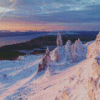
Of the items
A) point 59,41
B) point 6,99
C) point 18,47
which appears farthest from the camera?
point 18,47

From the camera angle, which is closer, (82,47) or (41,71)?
(41,71)

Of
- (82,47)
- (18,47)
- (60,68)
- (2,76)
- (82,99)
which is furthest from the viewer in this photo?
(18,47)

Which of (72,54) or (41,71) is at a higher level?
(72,54)

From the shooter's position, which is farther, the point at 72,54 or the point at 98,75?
the point at 72,54

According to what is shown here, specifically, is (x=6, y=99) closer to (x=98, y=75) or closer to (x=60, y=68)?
(x=60, y=68)

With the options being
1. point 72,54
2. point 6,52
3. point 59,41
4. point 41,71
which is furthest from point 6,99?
point 6,52

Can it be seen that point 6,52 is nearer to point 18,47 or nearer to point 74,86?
point 18,47

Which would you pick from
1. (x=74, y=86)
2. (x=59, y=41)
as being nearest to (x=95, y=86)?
(x=74, y=86)

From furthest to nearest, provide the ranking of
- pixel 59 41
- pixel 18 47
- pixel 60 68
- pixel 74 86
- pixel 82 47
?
pixel 18 47 < pixel 59 41 < pixel 82 47 < pixel 60 68 < pixel 74 86

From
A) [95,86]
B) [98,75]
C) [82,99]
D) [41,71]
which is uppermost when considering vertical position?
[98,75]

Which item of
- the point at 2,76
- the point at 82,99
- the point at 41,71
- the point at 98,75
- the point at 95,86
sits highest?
the point at 98,75
